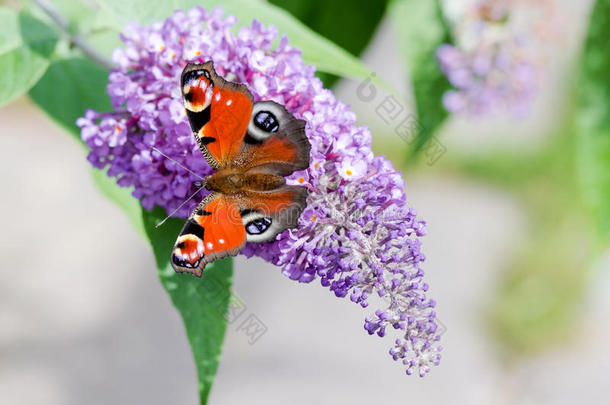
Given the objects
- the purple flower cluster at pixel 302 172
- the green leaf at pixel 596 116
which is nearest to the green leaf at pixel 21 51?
the purple flower cluster at pixel 302 172

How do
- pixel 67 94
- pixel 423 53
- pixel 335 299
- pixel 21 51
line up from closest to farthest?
pixel 21 51 → pixel 67 94 → pixel 423 53 → pixel 335 299

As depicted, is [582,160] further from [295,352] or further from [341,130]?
[295,352]

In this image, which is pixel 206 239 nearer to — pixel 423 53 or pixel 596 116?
pixel 423 53

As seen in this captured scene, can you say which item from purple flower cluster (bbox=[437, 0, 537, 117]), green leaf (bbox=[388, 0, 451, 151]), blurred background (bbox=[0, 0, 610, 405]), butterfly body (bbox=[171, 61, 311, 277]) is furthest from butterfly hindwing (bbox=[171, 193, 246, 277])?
blurred background (bbox=[0, 0, 610, 405])

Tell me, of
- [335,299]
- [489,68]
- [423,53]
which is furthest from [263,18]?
[335,299]

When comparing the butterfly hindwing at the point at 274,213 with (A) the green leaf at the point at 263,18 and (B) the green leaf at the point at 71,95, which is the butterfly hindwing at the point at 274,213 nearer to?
(A) the green leaf at the point at 263,18

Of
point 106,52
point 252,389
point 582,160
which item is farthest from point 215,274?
point 252,389
